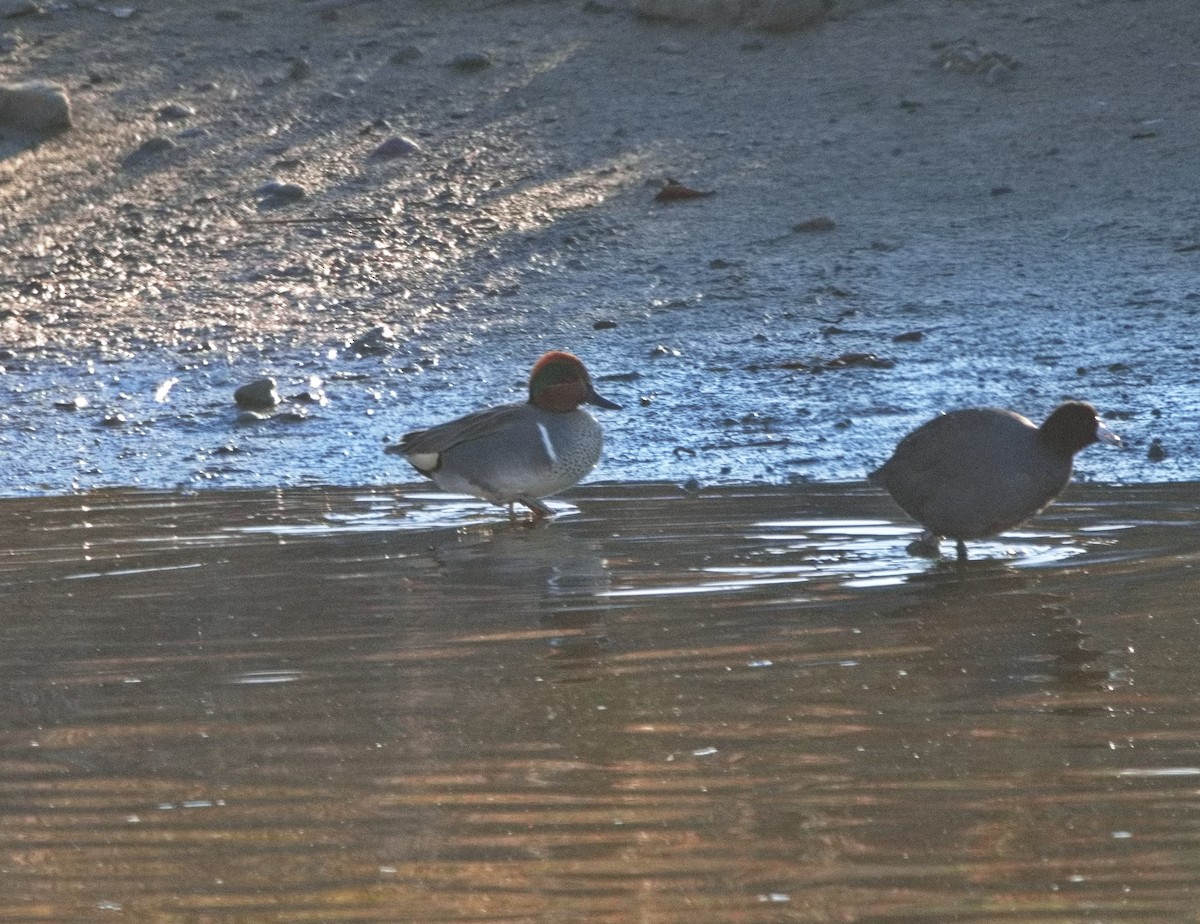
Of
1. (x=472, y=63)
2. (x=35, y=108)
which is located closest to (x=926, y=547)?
(x=472, y=63)

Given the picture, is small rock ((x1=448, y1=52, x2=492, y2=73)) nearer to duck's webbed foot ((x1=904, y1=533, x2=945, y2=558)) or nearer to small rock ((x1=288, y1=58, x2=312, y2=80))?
small rock ((x1=288, y1=58, x2=312, y2=80))

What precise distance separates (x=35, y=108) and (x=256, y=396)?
4423 millimetres

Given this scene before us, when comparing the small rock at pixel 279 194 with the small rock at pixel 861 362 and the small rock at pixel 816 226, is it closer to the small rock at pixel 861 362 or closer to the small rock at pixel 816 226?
the small rock at pixel 816 226

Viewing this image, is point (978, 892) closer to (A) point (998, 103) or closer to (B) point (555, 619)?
(B) point (555, 619)

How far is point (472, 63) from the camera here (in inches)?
528

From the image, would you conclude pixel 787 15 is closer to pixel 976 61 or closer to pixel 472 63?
pixel 976 61

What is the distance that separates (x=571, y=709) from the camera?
4.60 meters

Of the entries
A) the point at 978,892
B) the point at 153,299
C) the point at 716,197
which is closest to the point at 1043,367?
the point at 716,197

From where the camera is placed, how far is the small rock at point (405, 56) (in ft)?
44.5

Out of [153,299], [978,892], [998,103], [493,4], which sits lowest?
[978,892]

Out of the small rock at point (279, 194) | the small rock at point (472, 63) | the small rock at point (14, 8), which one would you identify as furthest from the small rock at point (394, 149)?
the small rock at point (14, 8)

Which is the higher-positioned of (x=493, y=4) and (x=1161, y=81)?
(x=493, y=4)

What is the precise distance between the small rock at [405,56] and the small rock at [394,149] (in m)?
1.24

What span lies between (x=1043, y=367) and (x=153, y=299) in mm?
4492
